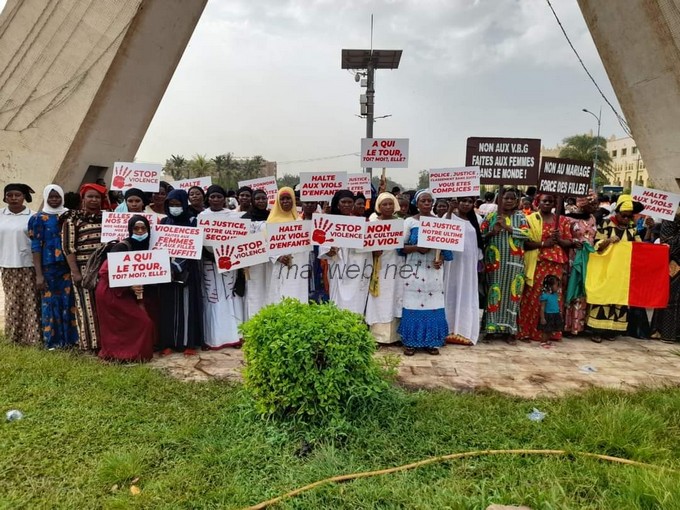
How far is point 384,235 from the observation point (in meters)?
4.72

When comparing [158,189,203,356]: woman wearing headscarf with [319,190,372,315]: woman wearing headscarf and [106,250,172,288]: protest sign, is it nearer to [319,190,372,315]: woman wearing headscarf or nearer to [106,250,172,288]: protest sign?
[106,250,172,288]: protest sign

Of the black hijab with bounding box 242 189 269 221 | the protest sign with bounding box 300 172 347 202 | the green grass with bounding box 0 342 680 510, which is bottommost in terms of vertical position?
the green grass with bounding box 0 342 680 510

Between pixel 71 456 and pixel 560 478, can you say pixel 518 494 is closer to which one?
pixel 560 478

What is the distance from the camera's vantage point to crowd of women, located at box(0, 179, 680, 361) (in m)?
4.48

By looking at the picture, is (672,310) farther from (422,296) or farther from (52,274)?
(52,274)

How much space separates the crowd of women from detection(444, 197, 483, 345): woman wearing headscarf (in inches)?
0.5

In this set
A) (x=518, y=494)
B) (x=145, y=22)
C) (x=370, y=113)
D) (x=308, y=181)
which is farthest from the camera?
(x=370, y=113)

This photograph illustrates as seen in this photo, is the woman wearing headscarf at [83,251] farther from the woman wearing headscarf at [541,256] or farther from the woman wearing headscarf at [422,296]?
the woman wearing headscarf at [541,256]

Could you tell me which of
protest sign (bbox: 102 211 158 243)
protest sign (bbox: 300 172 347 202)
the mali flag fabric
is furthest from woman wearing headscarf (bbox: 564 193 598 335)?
protest sign (bbox: 102 211 158 243)

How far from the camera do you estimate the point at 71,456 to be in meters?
2.72

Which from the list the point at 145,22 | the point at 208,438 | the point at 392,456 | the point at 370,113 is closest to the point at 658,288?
the point at 392,456

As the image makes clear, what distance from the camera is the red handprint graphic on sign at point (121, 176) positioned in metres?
6.06

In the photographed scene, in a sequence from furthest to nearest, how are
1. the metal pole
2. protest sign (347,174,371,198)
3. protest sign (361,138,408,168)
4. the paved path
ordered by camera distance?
the metal pole < protest sign (347,174,371,198) < protest sign (361,138,408,168) < the paved path

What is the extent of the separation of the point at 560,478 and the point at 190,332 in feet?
11.9
